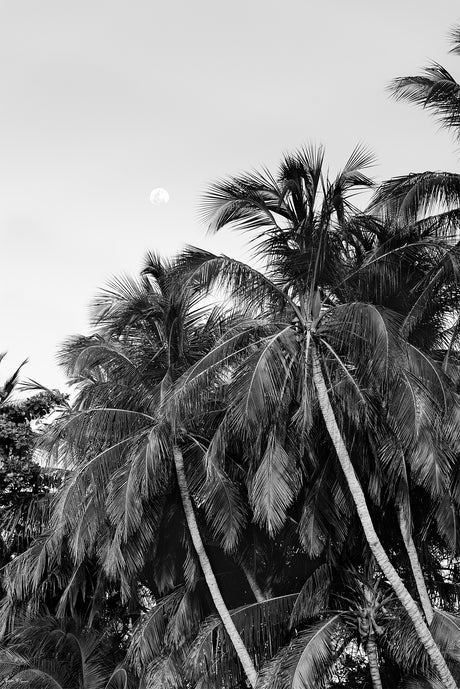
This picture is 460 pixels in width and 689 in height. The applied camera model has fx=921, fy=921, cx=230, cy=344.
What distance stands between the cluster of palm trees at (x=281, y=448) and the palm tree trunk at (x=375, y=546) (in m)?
0.04

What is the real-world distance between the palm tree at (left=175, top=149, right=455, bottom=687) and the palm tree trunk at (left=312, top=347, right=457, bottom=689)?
0.06 ft

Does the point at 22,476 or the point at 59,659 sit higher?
the point at 22,476

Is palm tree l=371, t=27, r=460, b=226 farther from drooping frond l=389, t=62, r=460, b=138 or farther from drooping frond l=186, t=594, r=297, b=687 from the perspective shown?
drooping frond l=186, t=594, r=297, b=687

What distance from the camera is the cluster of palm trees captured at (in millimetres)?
15086

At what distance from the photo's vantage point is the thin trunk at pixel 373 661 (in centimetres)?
1593

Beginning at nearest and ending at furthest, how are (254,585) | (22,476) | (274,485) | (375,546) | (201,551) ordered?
1. (375,546)
2. (274,485)
3. (201,551)
4. (254,585)
5. (22,476)

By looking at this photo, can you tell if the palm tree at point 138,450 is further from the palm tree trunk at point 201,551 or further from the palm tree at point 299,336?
the palm tree at point 299,336

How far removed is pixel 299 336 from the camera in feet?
51.2

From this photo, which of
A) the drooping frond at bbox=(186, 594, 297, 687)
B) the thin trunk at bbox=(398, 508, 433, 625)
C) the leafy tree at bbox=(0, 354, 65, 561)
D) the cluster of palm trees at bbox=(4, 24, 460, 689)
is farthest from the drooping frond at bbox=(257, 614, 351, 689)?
the leafy tree at bbox=(0, 354, 65, 561)

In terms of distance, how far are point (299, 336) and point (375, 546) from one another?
366 cm

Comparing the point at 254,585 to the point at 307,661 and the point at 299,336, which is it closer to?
the point at 307,661

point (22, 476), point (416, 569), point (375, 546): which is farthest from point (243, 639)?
point (22, 476)

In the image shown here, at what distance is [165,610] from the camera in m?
18.2

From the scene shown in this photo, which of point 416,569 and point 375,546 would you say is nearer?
point 375,546
